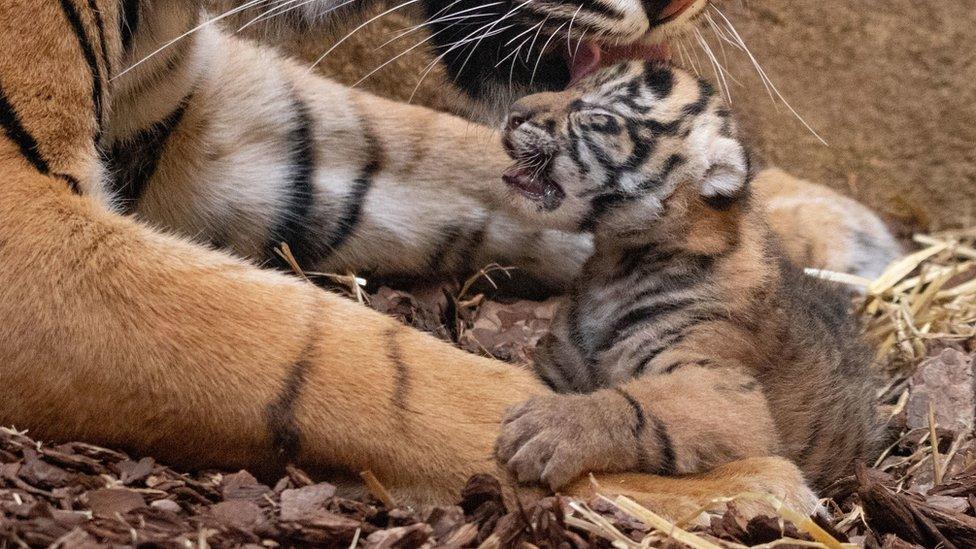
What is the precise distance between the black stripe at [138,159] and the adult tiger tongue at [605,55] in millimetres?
770

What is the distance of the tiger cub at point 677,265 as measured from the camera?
68.3 inches

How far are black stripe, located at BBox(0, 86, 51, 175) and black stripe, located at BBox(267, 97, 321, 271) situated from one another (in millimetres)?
679

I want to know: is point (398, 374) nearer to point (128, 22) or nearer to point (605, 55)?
point (605, 55)

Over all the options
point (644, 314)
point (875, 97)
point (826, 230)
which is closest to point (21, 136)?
point (644, 314)

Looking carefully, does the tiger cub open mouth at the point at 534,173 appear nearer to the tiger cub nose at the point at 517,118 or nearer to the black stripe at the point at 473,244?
the tiger cub nose at the point at 517,118

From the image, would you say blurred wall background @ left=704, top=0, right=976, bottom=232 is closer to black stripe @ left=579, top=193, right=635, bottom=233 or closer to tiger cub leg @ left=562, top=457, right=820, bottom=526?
black stripe @ left=579, top=193, right=635, bottom=233

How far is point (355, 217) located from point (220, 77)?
377 mm

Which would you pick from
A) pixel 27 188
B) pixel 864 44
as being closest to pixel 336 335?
pixel 27 188

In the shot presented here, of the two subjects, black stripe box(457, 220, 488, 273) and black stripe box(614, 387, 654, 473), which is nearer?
black stripe box(614, 387, 654, 473)

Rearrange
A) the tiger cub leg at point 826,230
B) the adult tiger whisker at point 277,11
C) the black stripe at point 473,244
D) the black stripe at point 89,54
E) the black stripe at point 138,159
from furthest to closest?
the tiger cub leg at point 826,230
the black stripe at point 473,244
the black stripe at point 138,159
the adult tiger whisker at point 277,11
the black stripe at point 89,54

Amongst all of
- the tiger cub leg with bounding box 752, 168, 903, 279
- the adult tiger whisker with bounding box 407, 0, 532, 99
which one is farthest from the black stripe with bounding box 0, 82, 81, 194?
the tiger cub leg with bounding box 752, 168, 903, 279

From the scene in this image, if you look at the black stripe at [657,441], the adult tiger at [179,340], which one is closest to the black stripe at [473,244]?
the adult tiger at [179,340]

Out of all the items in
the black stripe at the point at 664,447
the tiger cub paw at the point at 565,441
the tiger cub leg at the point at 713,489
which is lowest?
the tiger cub leg at the point at 713,489

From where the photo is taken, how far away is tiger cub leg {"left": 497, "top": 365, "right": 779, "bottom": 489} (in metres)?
1.51
